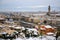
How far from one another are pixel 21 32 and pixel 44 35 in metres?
0.40

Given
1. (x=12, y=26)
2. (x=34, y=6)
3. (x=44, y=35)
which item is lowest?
(x=44, y=35)

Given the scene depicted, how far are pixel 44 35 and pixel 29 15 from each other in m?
0.44

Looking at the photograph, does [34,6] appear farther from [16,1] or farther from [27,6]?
[16,1]

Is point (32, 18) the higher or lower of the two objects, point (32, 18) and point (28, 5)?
the lower

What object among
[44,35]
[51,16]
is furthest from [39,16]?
[44,35]

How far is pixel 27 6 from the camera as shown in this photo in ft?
7.04

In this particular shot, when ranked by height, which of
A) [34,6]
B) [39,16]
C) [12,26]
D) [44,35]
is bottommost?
[44,35]

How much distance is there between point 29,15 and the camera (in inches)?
84.7

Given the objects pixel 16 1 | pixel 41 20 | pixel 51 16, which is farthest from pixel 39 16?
pixel 16 1

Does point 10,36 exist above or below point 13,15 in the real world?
below

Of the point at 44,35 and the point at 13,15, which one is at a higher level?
the point at 13,15

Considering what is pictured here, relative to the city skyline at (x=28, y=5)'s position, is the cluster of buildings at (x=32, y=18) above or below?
below

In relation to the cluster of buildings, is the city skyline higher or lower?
higher

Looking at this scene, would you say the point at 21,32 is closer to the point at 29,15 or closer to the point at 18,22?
the point at 18,22
